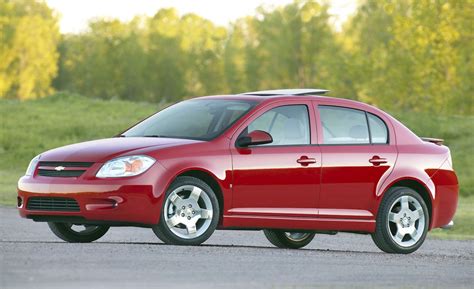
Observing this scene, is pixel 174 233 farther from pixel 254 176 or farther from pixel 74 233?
pixel 74 233

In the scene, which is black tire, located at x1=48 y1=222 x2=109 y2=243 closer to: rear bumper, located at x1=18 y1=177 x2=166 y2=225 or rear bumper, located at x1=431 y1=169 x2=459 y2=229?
rear bumper, located at x1=18 y1=177 x2=166 y2=225

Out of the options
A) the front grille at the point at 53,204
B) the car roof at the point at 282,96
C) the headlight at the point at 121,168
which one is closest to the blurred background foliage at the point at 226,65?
the car roof at the point at 282,96

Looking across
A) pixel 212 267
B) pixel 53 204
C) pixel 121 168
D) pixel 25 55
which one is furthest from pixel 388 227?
pixel 25 55

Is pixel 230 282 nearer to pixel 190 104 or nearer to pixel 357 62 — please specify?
pixel 190 104

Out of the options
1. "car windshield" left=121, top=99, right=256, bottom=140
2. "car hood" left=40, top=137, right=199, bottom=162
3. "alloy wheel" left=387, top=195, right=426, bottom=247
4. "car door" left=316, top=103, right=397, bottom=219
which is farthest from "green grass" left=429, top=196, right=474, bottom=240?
"car hood" left=40, top=137, right=199, bottom=162

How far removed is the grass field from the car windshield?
22187 millimetres

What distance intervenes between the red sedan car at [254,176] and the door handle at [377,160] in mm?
13

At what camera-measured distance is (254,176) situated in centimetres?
1290

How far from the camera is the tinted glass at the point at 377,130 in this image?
14221mm

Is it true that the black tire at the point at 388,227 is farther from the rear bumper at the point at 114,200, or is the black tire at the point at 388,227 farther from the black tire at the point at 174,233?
the rear bumper at the point at 114,200

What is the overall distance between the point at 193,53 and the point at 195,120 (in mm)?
93740

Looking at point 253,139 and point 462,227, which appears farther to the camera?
point 462,227

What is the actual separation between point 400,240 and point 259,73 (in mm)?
86220

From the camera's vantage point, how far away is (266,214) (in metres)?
13.1
